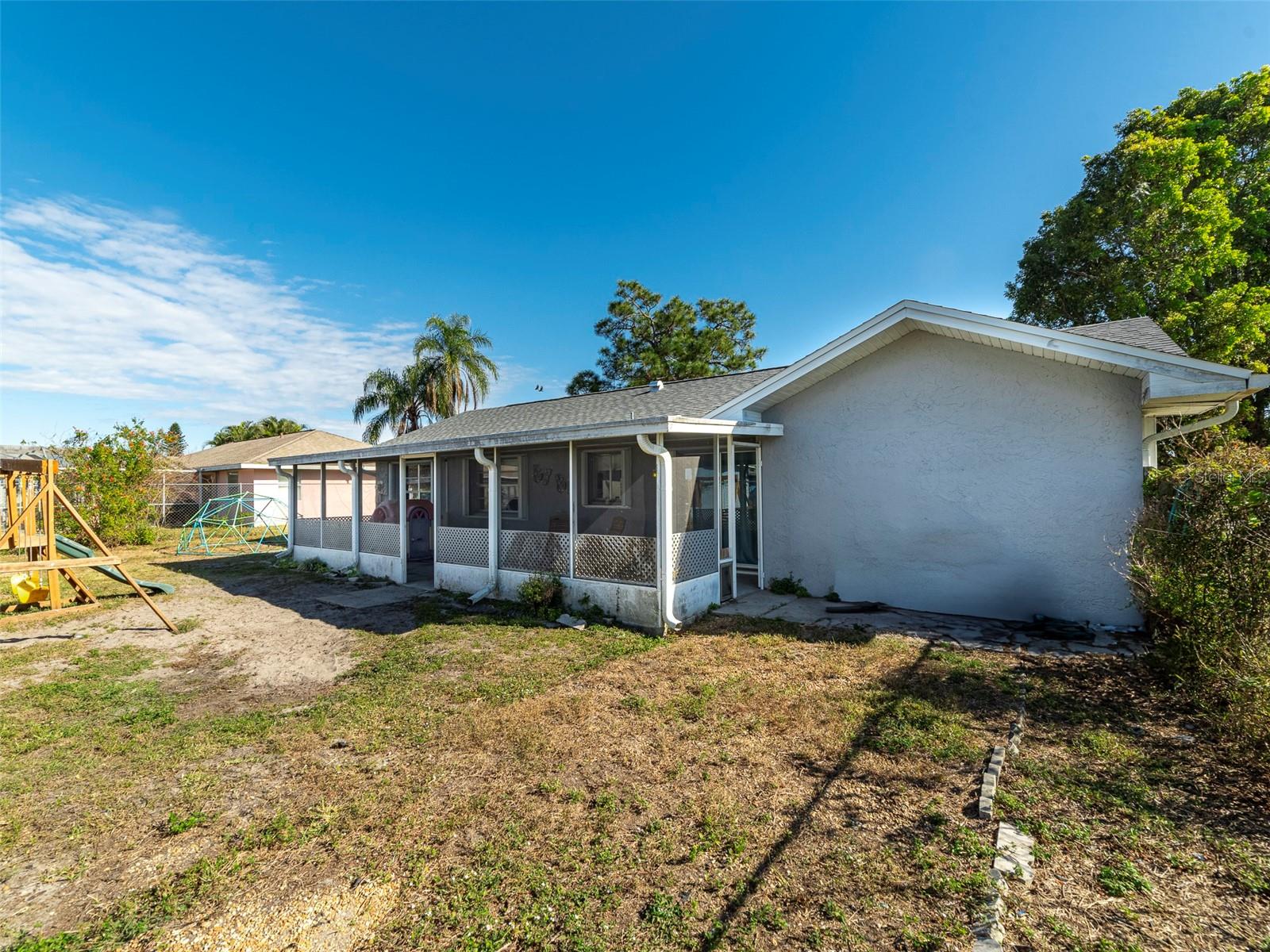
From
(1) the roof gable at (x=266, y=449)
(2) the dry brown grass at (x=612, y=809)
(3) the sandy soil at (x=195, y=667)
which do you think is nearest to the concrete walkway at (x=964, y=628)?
(2) the dry brown grass at (x=612, y=809)

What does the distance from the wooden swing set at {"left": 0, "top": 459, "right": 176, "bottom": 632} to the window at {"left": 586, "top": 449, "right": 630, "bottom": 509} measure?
7339 mm

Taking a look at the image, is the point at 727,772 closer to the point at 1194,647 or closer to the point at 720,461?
the point at 1194,647

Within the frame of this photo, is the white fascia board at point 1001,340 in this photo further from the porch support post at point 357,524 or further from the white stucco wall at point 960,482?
the porch support post at point 357,524

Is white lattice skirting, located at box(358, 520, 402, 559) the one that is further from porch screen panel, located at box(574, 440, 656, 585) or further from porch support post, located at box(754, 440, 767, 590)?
porch support post, located at box(754, 440, 767, 590)

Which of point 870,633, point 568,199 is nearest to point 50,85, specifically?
point 568,199

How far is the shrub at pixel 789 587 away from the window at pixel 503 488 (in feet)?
20.3

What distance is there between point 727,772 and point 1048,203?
24.5m

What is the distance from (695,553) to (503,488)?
6.33m

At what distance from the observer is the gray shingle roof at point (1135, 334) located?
23.3 ft

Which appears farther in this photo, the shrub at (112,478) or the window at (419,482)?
the shrub at (112,478)

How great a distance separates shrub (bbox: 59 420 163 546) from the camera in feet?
53.7

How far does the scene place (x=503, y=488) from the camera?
41.9ft

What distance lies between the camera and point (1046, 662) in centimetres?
584

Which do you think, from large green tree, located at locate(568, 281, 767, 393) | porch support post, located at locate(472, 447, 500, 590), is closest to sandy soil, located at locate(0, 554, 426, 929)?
porch support post, located at locate(472, 447, 500, 590)
